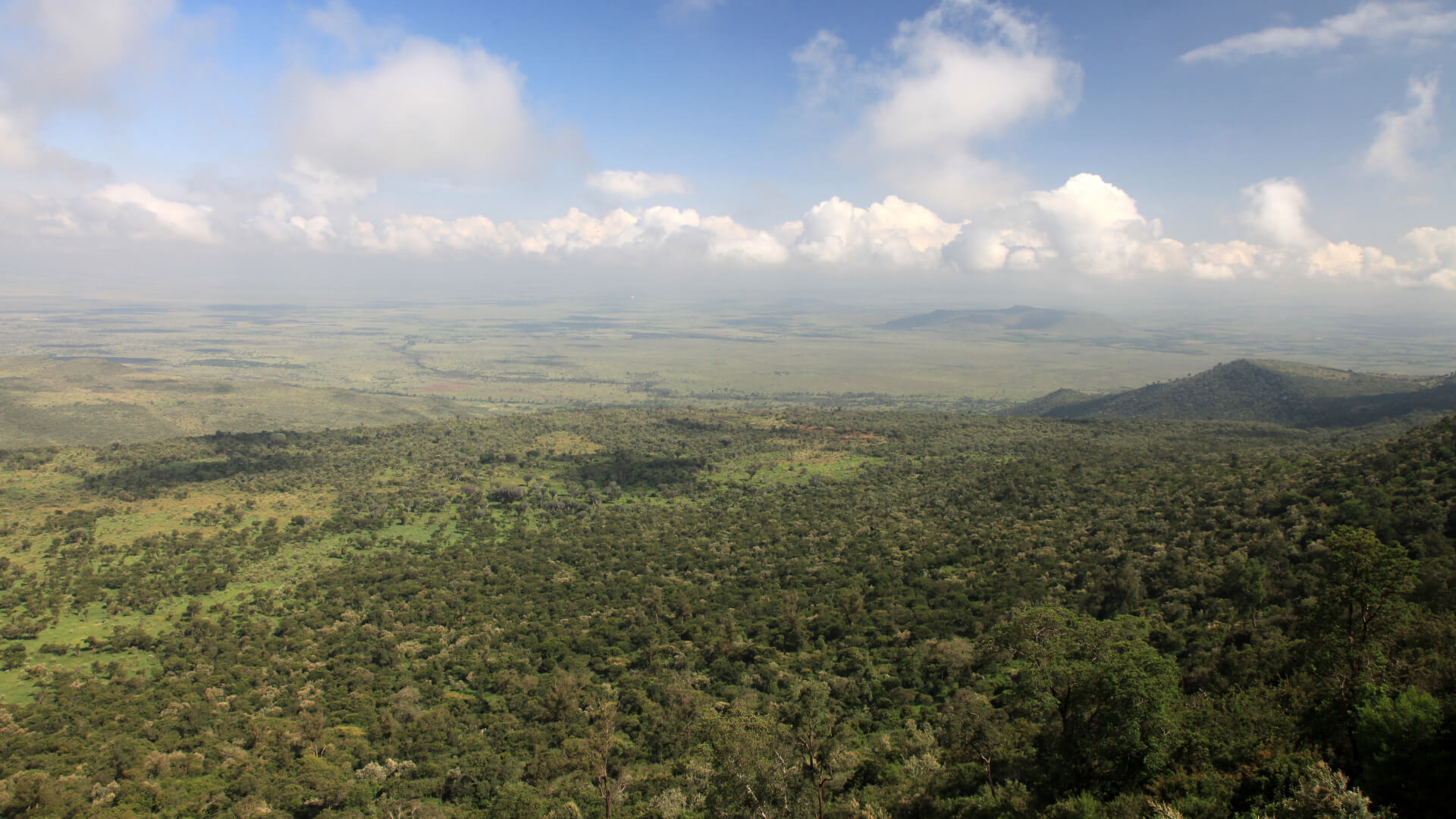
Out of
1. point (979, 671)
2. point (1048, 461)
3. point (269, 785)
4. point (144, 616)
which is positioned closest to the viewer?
point (269, 785)

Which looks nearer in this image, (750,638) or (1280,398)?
(750,638)

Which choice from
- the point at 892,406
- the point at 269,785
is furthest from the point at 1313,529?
the point at 892,406

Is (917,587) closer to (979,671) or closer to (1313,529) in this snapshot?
(979,671)

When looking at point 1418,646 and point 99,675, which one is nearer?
point 1418,646

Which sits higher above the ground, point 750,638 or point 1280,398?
point 1280,398

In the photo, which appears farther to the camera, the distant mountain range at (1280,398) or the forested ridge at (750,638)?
the distant mountain range at (1280,398)

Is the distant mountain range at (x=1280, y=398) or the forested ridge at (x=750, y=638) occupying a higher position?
the distant mountain range at (x=1280, y=398)
